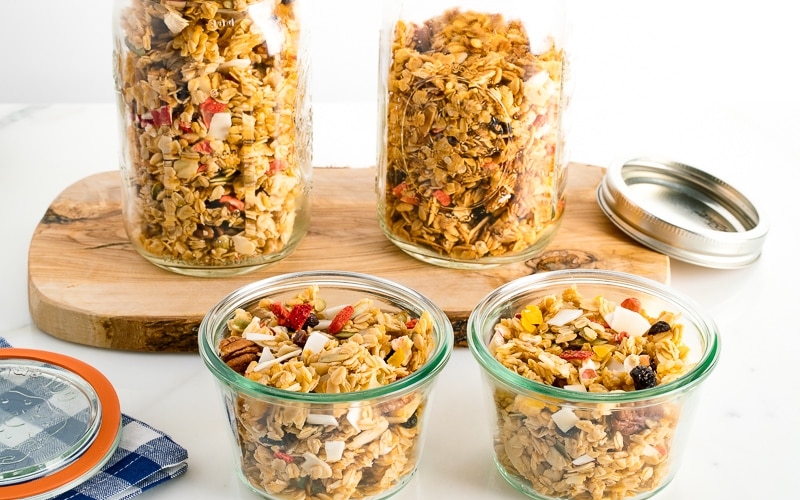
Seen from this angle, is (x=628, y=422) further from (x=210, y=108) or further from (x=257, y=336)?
(x=210, y=108)

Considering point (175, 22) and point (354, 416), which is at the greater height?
point (175, 22)

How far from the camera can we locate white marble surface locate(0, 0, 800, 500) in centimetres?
109

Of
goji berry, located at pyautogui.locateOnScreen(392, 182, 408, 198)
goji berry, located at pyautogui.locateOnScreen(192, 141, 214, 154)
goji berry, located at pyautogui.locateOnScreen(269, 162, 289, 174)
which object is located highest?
goji berry, located at pyautogui.locateOnScreen(192, 141, 214, 154)

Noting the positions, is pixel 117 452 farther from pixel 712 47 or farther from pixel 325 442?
pixel 712 47

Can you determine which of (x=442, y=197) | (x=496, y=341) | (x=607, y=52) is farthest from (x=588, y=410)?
(x=607, y=52)

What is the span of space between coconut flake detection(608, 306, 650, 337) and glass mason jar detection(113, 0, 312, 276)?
432mm

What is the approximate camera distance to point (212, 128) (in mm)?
1215

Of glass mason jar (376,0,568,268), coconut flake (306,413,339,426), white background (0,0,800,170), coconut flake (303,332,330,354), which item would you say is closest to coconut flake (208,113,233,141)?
glass mason jar (376,0,568,268)

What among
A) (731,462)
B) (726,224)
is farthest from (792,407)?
(726,224)

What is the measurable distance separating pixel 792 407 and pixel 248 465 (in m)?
0.59

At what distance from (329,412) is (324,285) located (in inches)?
9.5

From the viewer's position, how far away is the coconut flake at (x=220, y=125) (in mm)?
1209

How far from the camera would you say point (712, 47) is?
2.36 m

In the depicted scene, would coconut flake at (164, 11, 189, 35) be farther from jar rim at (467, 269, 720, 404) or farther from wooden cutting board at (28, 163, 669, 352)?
jar rim at (467, 269, 720, 404)
